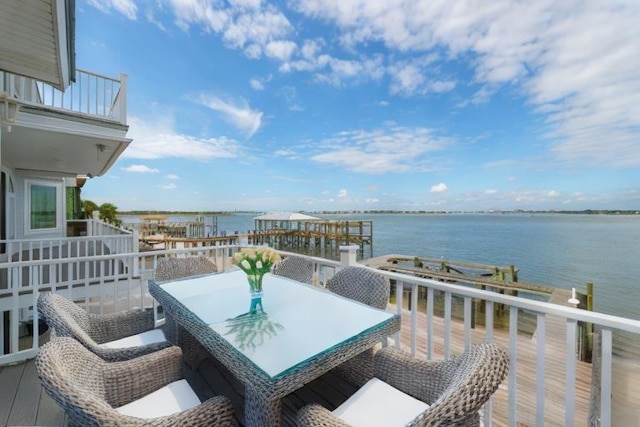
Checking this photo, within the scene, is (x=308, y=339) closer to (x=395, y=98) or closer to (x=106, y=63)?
(x=106, y=63)

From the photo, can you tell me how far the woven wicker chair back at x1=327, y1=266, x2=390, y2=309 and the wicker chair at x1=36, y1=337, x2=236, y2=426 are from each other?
142cm

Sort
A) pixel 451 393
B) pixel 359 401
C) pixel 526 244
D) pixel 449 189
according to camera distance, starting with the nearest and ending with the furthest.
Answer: pixel 451 393 < pixel 359 401 < pixel 526 244 < pixel 449 189

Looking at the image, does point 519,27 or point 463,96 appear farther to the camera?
point 463,96

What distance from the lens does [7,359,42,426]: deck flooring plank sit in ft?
6.64

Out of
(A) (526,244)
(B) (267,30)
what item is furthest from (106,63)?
(A) (526,244)

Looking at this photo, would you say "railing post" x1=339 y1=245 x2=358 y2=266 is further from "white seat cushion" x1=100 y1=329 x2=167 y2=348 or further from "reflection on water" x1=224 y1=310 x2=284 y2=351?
"white seat cushion" x1=100 y1=329 x2=167 y2=348

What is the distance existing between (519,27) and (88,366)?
9849 mm

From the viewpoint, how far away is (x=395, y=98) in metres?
18.2

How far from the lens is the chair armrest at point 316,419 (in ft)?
4.01

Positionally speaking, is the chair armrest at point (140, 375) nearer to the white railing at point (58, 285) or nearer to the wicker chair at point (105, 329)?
the wicker chair at point (105, 329)

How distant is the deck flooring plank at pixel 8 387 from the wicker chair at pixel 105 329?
0.73 metres

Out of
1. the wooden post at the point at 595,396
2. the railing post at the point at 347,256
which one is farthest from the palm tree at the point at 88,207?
the wooden post at the point at 595,396

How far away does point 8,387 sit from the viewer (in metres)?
2.39

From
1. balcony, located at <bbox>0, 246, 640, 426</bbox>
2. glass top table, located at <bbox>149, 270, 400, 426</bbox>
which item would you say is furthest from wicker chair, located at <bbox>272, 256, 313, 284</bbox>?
glass top table, located at <bbox>149, 270, 400, 426</bbox>
